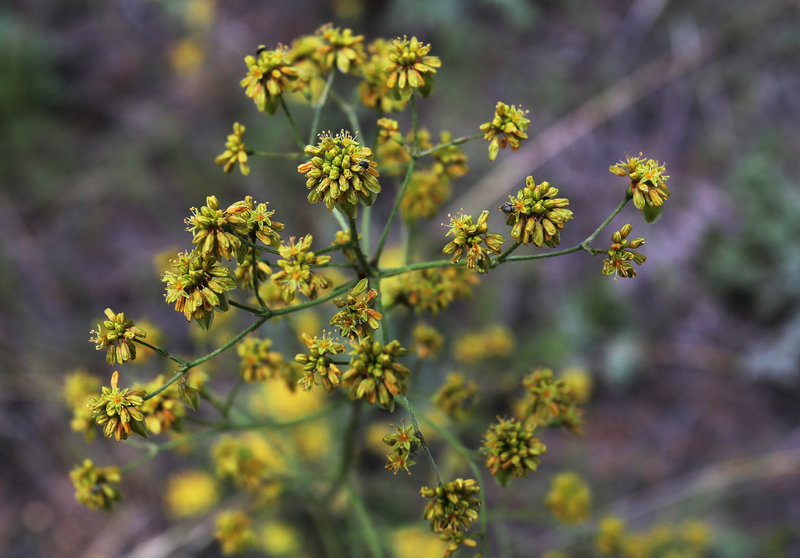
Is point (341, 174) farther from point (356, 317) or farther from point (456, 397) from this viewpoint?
point (456, 397)

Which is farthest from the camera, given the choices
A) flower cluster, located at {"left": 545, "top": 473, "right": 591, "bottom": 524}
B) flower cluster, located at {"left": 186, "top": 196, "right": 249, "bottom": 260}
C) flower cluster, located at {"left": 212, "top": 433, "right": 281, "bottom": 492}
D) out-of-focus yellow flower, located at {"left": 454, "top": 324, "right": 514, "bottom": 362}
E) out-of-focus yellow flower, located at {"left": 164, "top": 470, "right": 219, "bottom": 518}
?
out-of-focus yellow flower, located at {"left": 164, "top": 470, "right": 219, "bottom": 518}

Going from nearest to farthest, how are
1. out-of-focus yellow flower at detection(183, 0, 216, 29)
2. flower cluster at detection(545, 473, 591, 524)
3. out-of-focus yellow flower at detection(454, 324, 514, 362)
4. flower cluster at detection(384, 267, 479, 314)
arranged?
flower cluster at detection(384, 267, 479, 314)
flower cluster at detection(545, 473, 591, 524)
out-of-focus yellow flower at detection(454, 324, 514, 362)
out-of-focus yellow flower at detection(183, 0, 216, 29)

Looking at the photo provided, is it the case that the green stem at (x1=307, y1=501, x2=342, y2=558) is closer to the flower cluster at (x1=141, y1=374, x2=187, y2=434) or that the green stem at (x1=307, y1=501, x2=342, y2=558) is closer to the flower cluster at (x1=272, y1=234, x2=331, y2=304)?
the flower cluster at (x1=141, y1=374, x2=187, y2=434)

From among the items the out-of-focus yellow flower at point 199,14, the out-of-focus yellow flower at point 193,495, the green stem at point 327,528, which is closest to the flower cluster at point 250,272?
the green stem at point 327,528

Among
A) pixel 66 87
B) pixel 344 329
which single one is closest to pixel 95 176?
pixel 66 87

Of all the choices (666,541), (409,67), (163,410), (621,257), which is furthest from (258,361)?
(666,541)

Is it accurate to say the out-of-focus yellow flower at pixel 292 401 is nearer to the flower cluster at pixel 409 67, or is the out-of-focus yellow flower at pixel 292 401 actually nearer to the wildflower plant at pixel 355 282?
the wildflower plant at pixel 355 282

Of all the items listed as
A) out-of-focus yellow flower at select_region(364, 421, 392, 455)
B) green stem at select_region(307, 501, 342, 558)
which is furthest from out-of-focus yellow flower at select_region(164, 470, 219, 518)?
green stem at select_region(307, 501, 342, 558)
